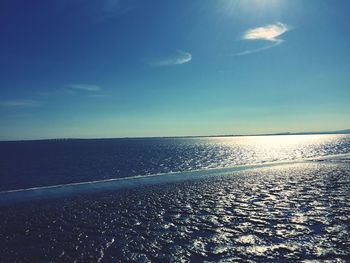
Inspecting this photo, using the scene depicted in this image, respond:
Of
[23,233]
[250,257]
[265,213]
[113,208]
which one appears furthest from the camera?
[113,208]

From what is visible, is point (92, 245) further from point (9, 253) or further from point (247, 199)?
point (247, 199)

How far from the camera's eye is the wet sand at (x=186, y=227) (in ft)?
46.4

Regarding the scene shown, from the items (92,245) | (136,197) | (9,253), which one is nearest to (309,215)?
(92,245)

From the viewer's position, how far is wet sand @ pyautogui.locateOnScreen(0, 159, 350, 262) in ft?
46.4

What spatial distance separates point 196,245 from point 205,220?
15.7ft

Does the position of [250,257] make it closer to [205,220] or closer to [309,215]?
[205,220]

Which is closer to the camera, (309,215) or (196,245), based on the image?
(196,245)

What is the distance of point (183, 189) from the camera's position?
3359cm

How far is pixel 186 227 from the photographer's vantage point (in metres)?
18.4

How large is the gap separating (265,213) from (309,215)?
3.16 meters

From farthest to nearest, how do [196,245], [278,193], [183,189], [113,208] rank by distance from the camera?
[183,189] < [278,193] < [113,208] < [196,245]

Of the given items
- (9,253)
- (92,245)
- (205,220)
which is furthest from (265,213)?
(9,253)

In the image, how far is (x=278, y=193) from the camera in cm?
2828

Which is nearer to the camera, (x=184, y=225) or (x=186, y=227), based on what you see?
(x=186, y=227)
